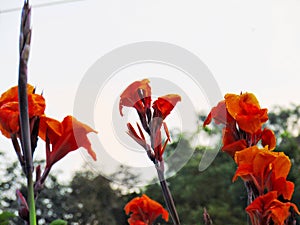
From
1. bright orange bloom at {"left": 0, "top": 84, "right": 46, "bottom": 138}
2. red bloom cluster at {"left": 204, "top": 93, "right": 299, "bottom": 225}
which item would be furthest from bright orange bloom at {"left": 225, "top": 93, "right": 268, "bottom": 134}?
bright orange bloom at {"left": 0, "top": 84, "right": 46, "bottom": 138}

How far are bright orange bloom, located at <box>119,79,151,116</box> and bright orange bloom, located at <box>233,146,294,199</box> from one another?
140 mm

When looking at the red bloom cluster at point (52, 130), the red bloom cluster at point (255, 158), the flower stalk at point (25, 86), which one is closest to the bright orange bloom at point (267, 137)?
the red bloom cluster at point (255, 158)

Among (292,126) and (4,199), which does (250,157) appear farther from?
(292,126)

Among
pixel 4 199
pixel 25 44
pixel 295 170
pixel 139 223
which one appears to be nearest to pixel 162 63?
pixel 139 223

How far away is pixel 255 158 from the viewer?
60cm

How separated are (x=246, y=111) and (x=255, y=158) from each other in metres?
0.08

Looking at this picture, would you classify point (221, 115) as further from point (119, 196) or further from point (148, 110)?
point (119, 196)

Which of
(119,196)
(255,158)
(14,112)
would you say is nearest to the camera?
(14,112)

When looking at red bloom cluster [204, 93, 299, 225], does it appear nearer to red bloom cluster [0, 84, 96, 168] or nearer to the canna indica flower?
the canna indica flower

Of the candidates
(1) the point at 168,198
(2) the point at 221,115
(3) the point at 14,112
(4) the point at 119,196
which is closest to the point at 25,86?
(3) the point at 14,112

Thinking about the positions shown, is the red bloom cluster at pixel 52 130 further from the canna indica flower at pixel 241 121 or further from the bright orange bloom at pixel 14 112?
the canna indica flower at pixel 241 121

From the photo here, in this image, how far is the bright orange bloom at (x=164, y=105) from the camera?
2.22ft

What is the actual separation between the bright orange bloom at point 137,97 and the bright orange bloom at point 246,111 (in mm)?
99

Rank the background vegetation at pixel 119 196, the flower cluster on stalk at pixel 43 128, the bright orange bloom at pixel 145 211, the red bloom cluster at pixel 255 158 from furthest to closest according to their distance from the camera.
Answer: the background vegetation at pixel 119 196 < the bright orange bloom at pixel 145 211 < the red bloom cluster at pixel 255 158 < the flower cluster on stalk at pixel 43 128
